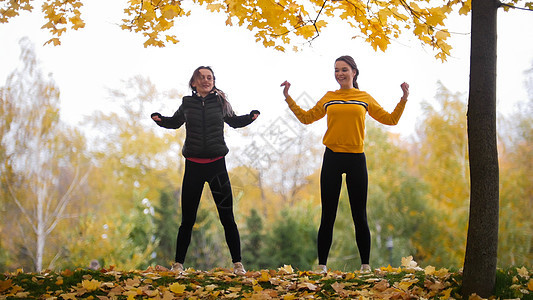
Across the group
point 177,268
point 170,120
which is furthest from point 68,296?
point 170,120

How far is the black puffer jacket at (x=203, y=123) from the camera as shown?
4.08 meters

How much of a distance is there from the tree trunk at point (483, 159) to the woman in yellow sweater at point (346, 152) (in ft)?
3.24

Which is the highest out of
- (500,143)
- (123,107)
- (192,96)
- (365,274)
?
(123,107)

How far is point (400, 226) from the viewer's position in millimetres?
17219

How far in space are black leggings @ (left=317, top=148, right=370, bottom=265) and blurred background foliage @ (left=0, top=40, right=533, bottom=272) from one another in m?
10.2

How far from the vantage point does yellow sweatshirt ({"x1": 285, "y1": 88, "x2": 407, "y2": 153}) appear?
12.9 ft

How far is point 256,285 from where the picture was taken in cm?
367

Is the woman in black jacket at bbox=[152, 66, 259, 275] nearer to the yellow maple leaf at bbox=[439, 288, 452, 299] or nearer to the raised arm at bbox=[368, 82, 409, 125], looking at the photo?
the raised arm at bbox=[368, 82, 409, 125]

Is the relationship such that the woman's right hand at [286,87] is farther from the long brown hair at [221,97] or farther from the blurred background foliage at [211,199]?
the blurred background foliage at [211,199]

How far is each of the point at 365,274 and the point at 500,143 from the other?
12.9 meters

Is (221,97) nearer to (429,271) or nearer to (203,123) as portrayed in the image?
(203,123)

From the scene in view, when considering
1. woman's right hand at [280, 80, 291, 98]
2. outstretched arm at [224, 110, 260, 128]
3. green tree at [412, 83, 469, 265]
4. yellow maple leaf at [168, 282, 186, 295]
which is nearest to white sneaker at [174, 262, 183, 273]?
yellow maple leaf at [168, 282, 186, 295]

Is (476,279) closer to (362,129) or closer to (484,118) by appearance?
(484,118)

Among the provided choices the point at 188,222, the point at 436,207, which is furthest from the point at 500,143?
the point at 188,222
